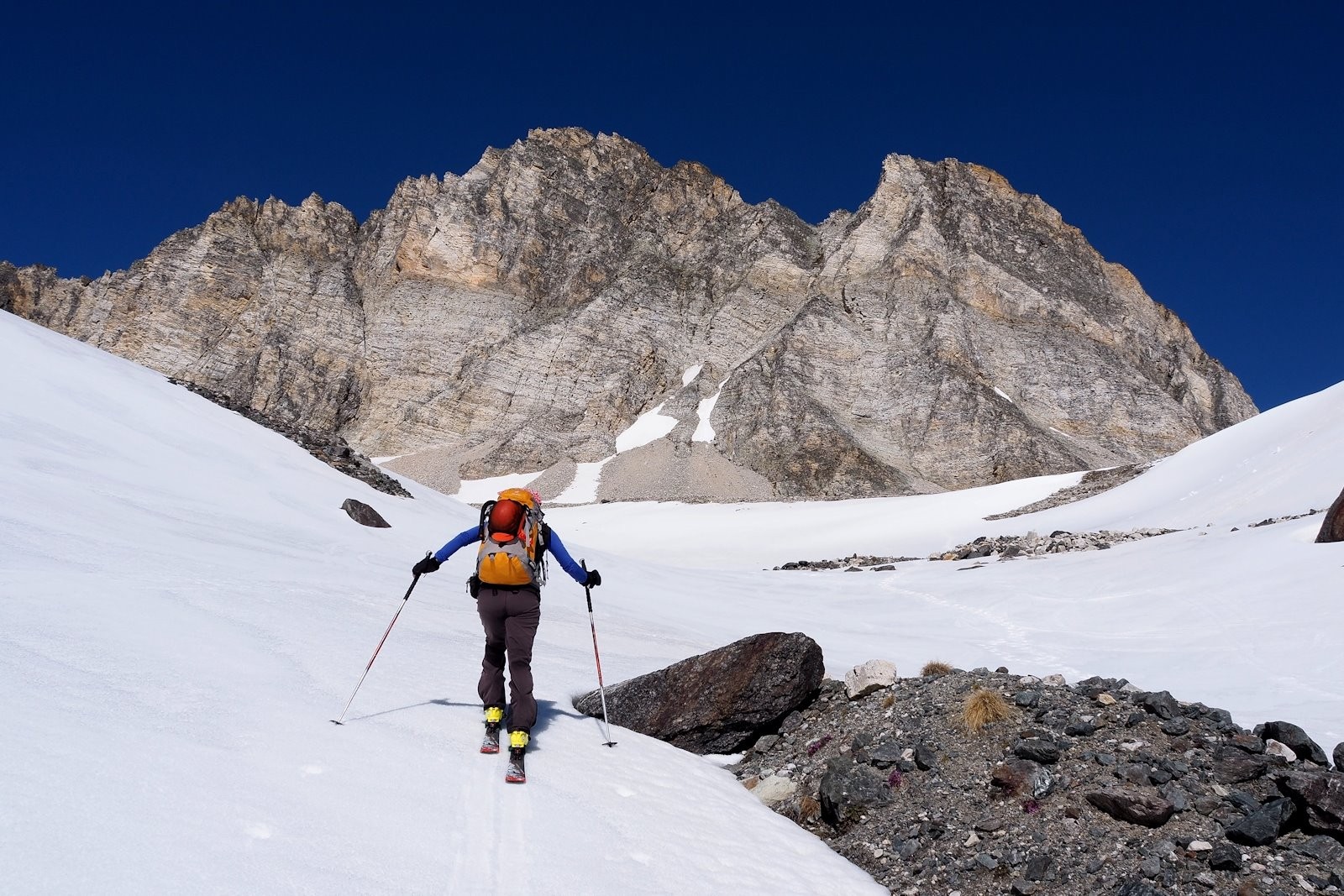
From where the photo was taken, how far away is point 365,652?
6.34 meters

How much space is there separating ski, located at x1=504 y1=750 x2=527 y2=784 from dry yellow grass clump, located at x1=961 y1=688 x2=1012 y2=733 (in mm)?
3408

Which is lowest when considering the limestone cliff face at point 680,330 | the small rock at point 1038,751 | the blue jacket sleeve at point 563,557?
the small rock at point 1038,751

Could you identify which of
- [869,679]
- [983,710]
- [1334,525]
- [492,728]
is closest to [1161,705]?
[983,710]

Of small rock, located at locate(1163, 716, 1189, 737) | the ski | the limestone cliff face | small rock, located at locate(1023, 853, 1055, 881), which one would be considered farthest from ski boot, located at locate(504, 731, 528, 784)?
the limestone cliff face

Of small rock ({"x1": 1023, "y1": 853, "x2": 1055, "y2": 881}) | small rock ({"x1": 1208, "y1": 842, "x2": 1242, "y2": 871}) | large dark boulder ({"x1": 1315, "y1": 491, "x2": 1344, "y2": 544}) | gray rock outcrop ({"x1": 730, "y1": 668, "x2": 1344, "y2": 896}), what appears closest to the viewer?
small rock ({"x1": 1208, "y1": 842, "x2": 1242, "y2": 871})

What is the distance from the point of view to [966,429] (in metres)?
62.6

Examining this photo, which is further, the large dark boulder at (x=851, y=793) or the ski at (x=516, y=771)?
the large dark boulder at (x=851, y=793)

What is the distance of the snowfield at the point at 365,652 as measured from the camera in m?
3.22

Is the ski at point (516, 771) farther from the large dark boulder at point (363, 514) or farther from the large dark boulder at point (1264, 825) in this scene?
the large dark boulder at point (363, 514)

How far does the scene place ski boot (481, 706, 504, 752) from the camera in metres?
4.89

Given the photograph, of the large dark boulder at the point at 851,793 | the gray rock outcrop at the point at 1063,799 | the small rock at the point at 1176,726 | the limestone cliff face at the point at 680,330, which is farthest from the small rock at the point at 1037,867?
the limestone cliff face at the point at 680,330

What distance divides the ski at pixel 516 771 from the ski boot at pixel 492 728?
0.24m

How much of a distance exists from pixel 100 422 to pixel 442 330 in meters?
69.5

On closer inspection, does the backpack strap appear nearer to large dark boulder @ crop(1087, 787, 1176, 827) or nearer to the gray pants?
the gray pants
